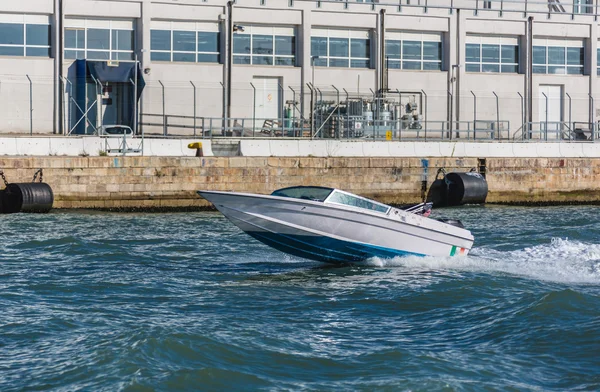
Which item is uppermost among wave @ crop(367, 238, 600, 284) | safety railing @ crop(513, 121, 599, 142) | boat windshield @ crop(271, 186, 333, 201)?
safety railing @ crop(513, 121, 599, 142)

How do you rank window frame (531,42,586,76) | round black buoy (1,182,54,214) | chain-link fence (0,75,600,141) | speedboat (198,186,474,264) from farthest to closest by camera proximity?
window frame (531,42,586,76)
chain-link fence (0,75,600,141)
round black buoy (1,182,54,214)
speedboat (198,186,474,264)

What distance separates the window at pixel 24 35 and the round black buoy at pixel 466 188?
57.4 feet

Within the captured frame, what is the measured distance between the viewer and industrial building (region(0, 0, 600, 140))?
131ft

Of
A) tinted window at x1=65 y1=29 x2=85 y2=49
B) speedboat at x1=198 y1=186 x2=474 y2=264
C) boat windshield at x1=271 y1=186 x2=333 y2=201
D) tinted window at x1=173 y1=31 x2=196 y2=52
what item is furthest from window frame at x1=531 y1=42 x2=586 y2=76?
boat windshield at x1=271 y1=186 x2=333 y2=201

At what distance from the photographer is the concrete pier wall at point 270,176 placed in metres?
31.3

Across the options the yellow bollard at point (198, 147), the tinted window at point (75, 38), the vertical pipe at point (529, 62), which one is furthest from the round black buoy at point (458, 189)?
the tinted window at point (75, 38)

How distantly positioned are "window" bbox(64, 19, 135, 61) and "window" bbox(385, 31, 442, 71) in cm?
1200

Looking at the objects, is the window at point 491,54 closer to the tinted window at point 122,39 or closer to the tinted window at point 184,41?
the tinted window at point 184,41

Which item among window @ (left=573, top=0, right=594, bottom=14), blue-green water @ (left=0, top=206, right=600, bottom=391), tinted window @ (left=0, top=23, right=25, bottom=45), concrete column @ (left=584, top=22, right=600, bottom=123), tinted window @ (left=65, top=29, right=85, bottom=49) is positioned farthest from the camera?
window @ (left=573, top=0, right=594, bottom=14)

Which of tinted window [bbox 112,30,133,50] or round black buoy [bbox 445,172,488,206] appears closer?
round black buoy [bbox 445,172,488,206]

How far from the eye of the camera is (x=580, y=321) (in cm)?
1441

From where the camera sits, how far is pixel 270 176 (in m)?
34.0

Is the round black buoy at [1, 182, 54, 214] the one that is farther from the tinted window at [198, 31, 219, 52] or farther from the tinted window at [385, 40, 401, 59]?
the tinted window at [385, 40, 401, 59]

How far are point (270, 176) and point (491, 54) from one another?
18.0 meters
